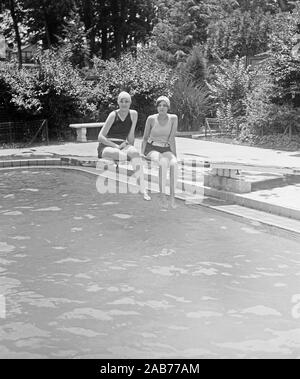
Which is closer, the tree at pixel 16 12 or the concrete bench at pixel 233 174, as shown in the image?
the concrete bench at pixel 233 174

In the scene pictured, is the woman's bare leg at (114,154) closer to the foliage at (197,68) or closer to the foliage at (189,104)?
the foliage at (189,104)

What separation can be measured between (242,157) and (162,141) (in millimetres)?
4440

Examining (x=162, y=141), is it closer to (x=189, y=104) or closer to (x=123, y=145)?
(x=123, y=145)

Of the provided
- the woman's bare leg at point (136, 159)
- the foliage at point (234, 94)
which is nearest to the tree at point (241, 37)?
the foliage at point (234, 94)

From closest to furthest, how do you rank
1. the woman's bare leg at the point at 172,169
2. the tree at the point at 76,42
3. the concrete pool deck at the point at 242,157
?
the concrete pool deck at the point at 242,157
the woman's bare leg at the point at 172,169
the tree at the point at 76,42

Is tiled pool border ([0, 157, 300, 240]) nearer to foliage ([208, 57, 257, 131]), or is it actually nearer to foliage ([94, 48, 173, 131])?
foliage ([94, 48, 173, 131])

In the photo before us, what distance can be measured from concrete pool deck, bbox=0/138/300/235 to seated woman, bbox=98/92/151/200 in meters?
1.72

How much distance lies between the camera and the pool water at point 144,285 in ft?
13.9

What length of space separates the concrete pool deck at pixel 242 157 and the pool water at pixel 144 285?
68 cm

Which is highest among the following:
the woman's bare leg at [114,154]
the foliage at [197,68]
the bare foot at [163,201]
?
the foliage at [197,68]

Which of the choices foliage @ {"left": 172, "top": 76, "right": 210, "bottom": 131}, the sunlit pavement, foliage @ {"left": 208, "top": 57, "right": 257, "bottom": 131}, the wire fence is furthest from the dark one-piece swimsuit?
foliage @ {"left": 172, "top": 76, "right": 210, "bottom": 131}

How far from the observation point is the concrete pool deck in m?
8.16

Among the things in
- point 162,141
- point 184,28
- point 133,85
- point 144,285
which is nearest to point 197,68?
point 133,85
